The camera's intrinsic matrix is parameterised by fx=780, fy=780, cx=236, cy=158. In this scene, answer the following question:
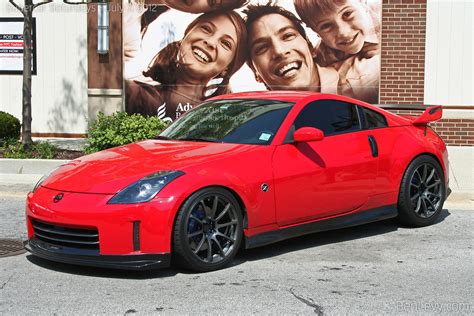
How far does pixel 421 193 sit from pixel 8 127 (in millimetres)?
8620

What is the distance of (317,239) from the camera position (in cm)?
772

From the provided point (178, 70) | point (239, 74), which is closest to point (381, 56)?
point (239, 74)

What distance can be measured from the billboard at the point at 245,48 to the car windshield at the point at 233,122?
768cm

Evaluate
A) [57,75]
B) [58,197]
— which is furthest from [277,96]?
[57,75]

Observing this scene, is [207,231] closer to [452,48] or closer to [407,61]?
[407,61]

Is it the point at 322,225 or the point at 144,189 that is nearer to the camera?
the point at 144,189

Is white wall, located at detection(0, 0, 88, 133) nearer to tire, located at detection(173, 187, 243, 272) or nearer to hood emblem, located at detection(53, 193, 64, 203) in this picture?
hood emblem, located at detection(53, 193, 64, 203)

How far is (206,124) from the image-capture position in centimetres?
753

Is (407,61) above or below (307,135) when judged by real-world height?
above

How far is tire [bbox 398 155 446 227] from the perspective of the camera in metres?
7.97

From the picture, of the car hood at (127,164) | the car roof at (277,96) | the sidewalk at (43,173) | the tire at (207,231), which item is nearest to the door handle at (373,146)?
the car roof at (277,96)

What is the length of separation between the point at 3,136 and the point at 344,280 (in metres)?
9.58

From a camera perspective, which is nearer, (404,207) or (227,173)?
(227,173)

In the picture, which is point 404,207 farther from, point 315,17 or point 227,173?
point 315,17
